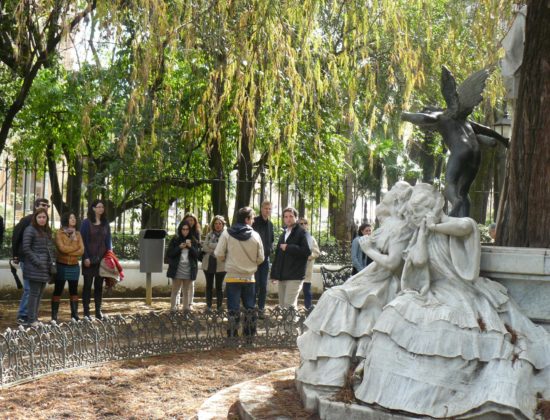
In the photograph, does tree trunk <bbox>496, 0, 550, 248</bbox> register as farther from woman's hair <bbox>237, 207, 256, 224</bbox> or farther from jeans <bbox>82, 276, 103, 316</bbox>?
jeans <bbox>82, 276, 103, 316</bbox>

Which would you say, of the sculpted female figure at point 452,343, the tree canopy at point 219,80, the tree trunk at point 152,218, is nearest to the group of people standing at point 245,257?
the tree canopy at point 219,80

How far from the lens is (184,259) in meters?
11.7

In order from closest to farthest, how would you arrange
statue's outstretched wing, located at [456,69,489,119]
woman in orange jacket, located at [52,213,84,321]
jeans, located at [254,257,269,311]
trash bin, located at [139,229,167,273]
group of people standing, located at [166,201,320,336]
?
statue's outstretched wing, located at [456,69,489,119], group of people standing, located at [166,201,320,336], woman in orange jacket, located at [52,213,84,321], jeans, located at [254,257,269,311], trash bin, located at [139,229,167,273]

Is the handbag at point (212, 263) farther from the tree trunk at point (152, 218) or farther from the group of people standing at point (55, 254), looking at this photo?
the tree trunk at point (152, 218)

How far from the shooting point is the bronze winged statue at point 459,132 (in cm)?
654

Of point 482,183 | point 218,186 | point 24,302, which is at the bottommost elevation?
point 24,302

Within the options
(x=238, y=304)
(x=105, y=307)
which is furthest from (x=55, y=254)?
(x=105, y=307)

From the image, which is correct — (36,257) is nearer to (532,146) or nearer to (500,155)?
(532,146)

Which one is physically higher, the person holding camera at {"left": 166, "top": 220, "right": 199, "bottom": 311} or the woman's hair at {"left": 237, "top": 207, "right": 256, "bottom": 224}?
the woman's hair at {"left": 237, "top": 207, "right": 256, "bottom": 224}

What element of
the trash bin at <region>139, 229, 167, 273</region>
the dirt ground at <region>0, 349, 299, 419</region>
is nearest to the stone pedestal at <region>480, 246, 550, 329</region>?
the dirt ground at <region>0, 349, 299, 419</region>

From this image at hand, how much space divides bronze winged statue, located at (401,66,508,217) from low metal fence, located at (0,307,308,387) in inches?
160

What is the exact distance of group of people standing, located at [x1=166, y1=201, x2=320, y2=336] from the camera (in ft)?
33.8

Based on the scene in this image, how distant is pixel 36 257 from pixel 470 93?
5.84 metres

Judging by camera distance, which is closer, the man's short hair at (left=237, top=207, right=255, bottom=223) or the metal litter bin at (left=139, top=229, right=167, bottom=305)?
the man's short hair at (left=237, top=207, right=255, bottom=223)
